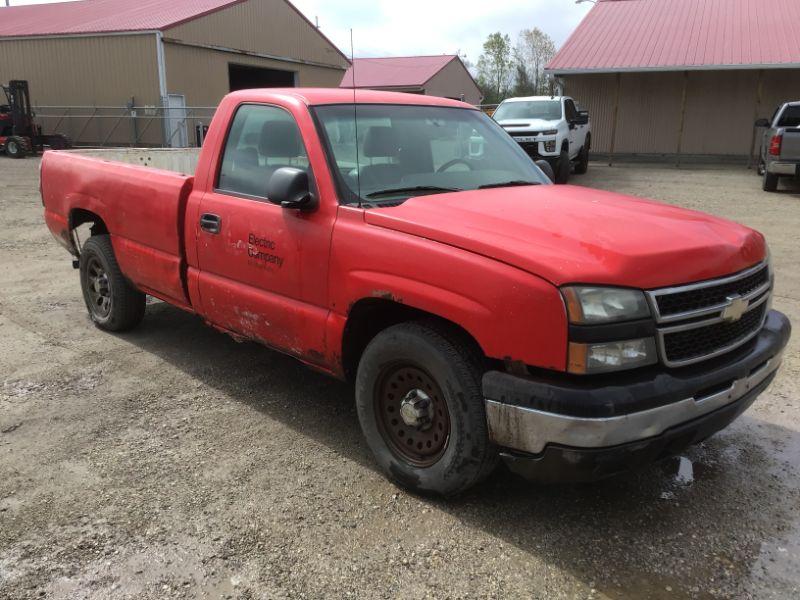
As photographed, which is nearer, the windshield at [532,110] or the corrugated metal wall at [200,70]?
the windshield at [532,110]

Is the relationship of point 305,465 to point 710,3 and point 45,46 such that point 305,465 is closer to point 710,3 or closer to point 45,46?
point 710,3

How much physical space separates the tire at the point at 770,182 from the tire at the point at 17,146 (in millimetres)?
22888

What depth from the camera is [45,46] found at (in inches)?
1081

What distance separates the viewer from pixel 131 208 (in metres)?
4.86

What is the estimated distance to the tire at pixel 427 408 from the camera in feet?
9.62

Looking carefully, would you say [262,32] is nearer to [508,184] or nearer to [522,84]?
[508,184]

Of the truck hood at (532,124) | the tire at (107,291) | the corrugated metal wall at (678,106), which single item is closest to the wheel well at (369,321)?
the tire at (107,291)

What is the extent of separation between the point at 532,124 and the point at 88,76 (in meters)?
19.8

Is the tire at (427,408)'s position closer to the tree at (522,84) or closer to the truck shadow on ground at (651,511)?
the truck shadow on ground at (651,511)

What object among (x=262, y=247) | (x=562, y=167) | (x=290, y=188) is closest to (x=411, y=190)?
(x=290, y=188)

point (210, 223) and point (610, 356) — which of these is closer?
point (610, 356)

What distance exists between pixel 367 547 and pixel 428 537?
275 mm

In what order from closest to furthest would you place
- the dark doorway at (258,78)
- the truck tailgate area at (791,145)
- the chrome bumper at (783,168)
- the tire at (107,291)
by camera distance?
the tire at (107,291) < the truck tailgate area at (791,145) < the chrome bumper at (783,168) < the dark doorway at (258,78)

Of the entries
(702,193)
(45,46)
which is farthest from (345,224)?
(45,46)
